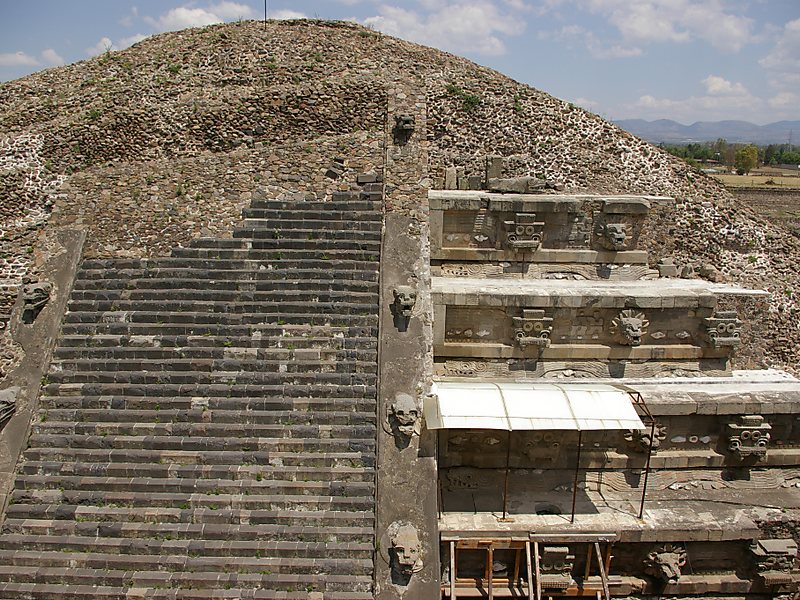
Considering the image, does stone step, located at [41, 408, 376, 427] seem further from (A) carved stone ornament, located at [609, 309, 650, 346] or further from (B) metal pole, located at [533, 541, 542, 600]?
(A) carved stone ornament, located at [609, 309, 650, 346]

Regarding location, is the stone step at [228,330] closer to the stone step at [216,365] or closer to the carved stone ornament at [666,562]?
the stone step at [216,365]

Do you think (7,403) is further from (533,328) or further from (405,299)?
(533,328)

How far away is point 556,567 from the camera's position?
8172mm

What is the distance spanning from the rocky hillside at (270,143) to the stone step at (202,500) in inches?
183

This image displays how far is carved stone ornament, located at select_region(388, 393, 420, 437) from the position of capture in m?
7.89

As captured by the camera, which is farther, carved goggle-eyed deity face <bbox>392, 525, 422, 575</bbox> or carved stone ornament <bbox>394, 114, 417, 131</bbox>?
carved stone ornament <bbox>394, 114, 417, 131</bbox>

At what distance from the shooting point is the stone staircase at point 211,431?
23.3 feet

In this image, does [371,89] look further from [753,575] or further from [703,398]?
[753,575]

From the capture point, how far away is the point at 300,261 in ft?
33.4

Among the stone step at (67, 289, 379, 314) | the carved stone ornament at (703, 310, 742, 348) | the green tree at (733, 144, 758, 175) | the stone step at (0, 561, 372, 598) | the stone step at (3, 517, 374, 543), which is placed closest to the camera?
the stone step at (0, 561, 372, 598)

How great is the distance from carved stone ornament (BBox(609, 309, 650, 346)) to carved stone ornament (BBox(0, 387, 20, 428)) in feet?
34.8

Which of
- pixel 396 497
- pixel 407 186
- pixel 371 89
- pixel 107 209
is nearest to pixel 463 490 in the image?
pixel 396 497

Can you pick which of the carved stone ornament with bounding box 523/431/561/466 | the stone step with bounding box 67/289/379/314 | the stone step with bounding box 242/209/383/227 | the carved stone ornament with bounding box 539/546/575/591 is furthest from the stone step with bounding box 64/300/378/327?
the carved stone ornament with bounding box 539/546/575/591

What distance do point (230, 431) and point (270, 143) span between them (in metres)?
8.51
